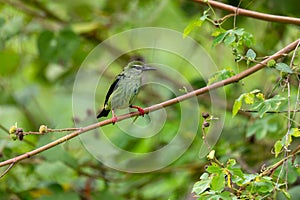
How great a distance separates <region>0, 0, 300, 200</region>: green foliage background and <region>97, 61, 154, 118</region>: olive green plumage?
40 cm

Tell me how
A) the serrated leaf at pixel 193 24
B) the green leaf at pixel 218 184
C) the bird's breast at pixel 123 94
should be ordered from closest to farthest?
the green leaf at pixel 218 184 → the serrated leaf at pixel 193 24 → the bird's breast at pixel 123 94

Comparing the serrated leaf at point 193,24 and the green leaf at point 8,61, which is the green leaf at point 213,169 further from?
the green leaf at point 8,61

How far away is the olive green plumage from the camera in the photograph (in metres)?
1.77

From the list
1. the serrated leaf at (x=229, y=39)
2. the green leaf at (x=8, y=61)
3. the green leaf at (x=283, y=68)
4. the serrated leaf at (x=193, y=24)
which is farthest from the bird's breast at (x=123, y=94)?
the green leaf at (x=8, y=61)

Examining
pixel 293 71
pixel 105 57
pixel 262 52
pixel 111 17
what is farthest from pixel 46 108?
pixel 293 71

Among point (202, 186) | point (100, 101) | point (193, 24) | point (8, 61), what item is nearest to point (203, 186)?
point (202, 186)

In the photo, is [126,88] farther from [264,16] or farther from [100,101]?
[100,101]

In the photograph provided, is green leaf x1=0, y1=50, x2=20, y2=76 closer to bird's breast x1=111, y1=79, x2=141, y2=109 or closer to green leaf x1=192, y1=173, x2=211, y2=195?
bird's breast x1=111, y1=79, x2=141, y2=109

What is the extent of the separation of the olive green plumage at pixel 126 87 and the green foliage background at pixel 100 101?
404 mm

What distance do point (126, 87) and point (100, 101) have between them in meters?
1.47

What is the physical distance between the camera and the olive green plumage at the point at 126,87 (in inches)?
69.7

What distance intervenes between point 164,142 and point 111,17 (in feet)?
2.39

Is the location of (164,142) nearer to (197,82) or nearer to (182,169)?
(182,169)

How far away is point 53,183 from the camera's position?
246cm
